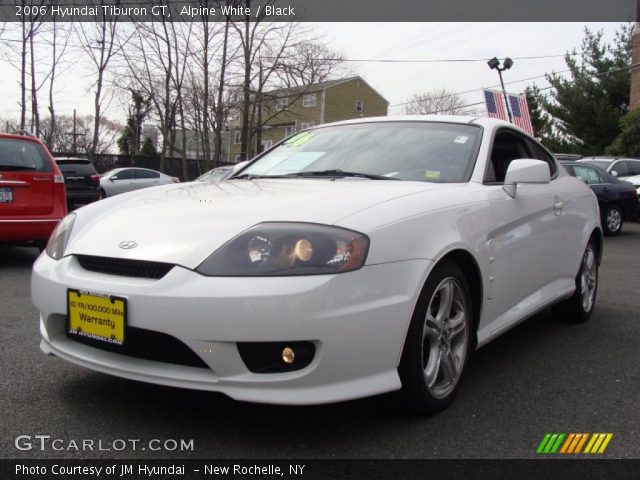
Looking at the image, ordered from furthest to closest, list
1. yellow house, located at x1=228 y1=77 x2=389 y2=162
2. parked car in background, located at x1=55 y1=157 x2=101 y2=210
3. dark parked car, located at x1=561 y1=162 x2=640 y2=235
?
1. yellow house, located at x1=228 y1=77 x2=389 y2=162
2. parked car in background, located at x1=55 y1=157 x2=101 y2=210
3. dark parked car, located at x1=561 y1=162 x2=640 y2=235

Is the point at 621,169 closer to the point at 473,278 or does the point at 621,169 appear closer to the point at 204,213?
the point at 473,278

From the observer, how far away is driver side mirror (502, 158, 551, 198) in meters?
3.14

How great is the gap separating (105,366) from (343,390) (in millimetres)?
930

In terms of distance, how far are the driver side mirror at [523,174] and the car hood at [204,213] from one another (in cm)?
51

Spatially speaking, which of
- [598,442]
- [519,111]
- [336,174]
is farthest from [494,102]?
[598,442]

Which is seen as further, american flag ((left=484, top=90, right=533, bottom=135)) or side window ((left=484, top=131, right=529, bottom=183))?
american flag ((left=484, top=90, right=533, bottom=135))

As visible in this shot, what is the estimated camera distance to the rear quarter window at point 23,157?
20.6ft

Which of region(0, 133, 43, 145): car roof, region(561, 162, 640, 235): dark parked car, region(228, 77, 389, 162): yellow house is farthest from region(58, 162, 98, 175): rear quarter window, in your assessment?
region(228, 77, 389, 162): yellow house

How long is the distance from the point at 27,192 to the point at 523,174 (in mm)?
5292

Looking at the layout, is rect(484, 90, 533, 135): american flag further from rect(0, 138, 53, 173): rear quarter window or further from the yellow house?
the yellow house

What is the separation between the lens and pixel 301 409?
8.46 feet

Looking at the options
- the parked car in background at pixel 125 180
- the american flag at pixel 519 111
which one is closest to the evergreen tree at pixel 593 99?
the american flag at pixel 519 111

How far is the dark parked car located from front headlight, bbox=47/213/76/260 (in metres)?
10.8

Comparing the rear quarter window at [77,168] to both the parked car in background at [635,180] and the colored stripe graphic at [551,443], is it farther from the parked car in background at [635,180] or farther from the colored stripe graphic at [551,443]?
A: the colored stripe graphic at [551,443]
